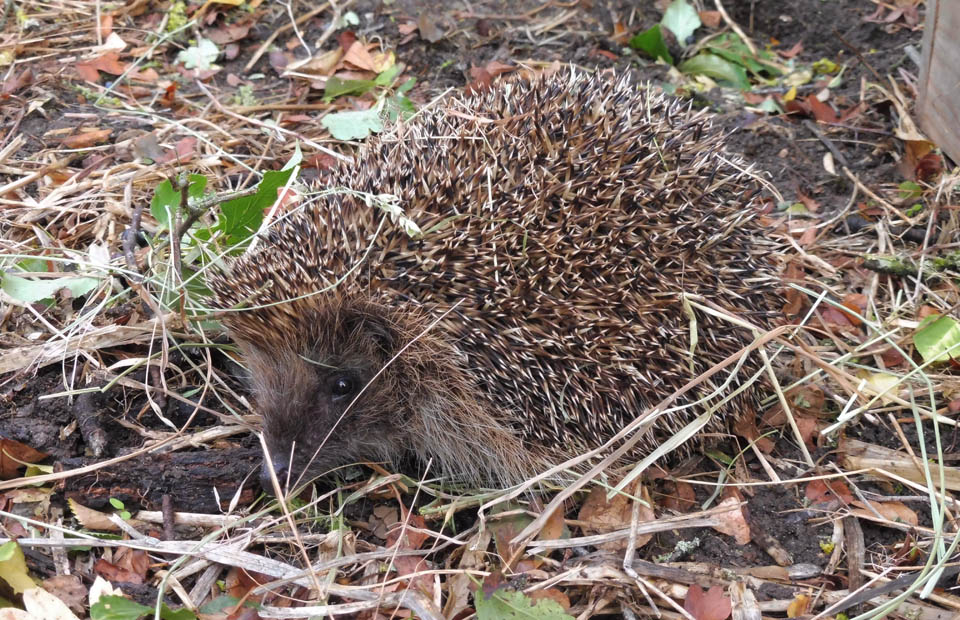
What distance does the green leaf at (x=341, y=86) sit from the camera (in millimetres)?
5434

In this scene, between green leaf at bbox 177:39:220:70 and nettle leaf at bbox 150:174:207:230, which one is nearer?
nettle leaf at bbox 150:174:207:230

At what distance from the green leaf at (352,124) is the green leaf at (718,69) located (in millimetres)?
2294

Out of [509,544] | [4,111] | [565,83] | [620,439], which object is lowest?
[509,544]

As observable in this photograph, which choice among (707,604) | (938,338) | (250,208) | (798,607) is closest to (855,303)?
(938,338)

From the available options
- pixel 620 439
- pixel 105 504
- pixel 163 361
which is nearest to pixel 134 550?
pixel 105 504

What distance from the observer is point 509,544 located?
331 cm

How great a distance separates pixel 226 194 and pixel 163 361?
804 mm

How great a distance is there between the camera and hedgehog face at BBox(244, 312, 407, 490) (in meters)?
3.48

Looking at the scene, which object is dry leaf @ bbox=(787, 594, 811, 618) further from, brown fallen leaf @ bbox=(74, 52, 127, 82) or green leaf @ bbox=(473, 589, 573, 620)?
brown fallen leaf @ bbox=(74, 52, 127, 82)

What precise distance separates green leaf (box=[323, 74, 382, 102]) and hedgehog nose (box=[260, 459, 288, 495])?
2.81 meters

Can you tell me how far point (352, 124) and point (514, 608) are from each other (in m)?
3.01

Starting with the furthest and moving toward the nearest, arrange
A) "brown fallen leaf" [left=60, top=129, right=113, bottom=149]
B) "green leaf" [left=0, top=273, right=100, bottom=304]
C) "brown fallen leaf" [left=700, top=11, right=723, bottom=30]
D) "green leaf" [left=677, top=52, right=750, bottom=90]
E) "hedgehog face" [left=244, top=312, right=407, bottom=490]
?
"brown fallen leaf" [left=700, top=11, right=723, bottom=30], "green leaf" [left=677, top=52, right=750, bottom=90], "brown fallen leaf" [left=60, top=129, right=113, bottom=149], "green leaf" [left=0, top=273, right=100, bottom=304], "hedgehog face" [left=244, top=312, right=407, bottom=490]

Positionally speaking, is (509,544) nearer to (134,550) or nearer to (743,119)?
(134,550)

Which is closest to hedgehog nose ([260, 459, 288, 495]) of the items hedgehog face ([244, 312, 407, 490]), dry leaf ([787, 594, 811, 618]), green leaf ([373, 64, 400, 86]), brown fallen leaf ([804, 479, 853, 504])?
hedgehog face ([244, 312, 407, 490])
